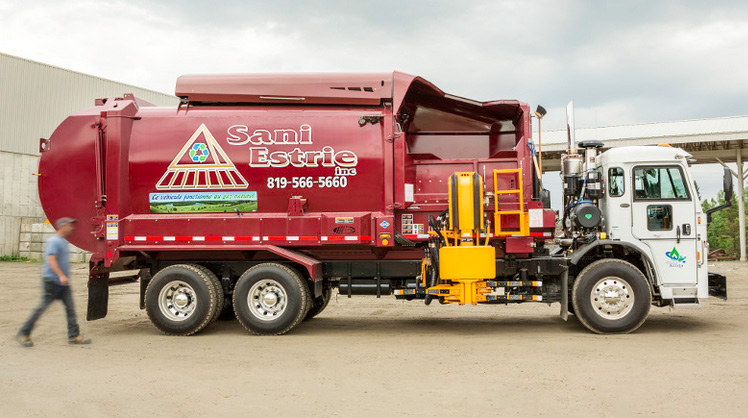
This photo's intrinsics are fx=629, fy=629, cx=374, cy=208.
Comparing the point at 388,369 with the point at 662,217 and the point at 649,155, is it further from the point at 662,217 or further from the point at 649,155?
the point at 649,155

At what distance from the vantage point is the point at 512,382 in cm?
635

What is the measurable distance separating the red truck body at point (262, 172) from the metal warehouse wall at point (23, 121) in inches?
850

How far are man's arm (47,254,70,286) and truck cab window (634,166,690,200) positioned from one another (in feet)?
27.0

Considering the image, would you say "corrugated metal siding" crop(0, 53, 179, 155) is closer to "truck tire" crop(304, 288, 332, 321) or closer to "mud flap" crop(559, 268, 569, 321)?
"truck tire" crop(304, 288, 332, 321)

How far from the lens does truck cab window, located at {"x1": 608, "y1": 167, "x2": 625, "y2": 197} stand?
31.2 ft

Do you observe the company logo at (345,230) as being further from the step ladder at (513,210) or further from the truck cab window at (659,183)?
the truck cab window at (659,183)

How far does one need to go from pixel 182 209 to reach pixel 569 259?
19.3 ft

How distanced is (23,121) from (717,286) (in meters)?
28.9

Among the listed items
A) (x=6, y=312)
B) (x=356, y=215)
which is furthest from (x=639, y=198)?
(x=6, y=312)

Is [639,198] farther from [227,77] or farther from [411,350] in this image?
[227,77]

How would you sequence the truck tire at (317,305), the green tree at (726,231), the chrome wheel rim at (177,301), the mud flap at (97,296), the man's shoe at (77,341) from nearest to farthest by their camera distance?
the man's shoe at (77,341), the chrome wheel rim at (177,301), the mud flap at (97,296), the truck tire at (317,305), the green tree at (726,231)

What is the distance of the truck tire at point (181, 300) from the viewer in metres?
9.40

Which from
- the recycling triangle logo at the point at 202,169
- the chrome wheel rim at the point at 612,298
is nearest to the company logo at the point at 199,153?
the recycling triangle logo at the point at 202,169

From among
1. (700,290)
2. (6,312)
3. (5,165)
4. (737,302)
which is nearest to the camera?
(700,290)
